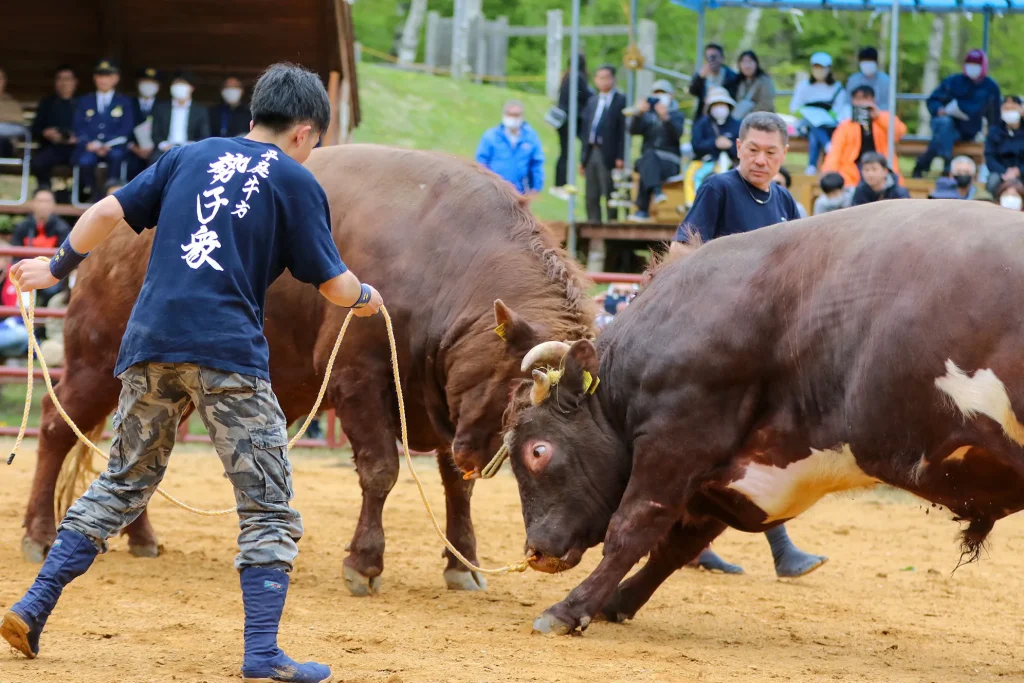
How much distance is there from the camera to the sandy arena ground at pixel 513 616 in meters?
4.35

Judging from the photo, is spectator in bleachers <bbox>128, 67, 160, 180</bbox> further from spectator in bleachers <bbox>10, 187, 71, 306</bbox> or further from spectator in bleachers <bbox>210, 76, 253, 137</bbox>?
spectator in bleachers <bbox>10, 187, 71, 306</bbox>

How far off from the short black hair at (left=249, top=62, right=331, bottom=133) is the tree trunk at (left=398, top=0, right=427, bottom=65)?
97.0 feet

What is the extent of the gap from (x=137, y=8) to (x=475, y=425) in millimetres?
11347

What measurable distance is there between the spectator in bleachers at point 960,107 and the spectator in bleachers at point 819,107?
1.11m

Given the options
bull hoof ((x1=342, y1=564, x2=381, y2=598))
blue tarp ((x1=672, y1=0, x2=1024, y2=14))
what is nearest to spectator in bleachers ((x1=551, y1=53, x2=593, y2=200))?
blue tarp ((x1=672, y1=0, x2=1024, y2=14))

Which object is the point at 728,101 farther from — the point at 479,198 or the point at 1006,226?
the point at 1006,226

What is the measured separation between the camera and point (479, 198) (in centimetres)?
605

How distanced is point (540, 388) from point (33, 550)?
291cm

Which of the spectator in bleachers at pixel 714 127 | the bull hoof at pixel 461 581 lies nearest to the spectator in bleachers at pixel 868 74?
the spectator in bleachers at pixel 714 127

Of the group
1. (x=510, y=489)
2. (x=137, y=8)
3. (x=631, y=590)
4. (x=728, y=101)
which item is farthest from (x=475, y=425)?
(x=137, y=8)

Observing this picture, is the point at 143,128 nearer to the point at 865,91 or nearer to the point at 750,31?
the point at 865,91

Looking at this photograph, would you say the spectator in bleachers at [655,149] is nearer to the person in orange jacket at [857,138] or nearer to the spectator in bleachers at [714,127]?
the spectator in bleachers at [714,127]

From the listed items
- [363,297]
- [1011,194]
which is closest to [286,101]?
[363,297]

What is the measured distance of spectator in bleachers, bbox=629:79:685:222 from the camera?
48.0 ft
